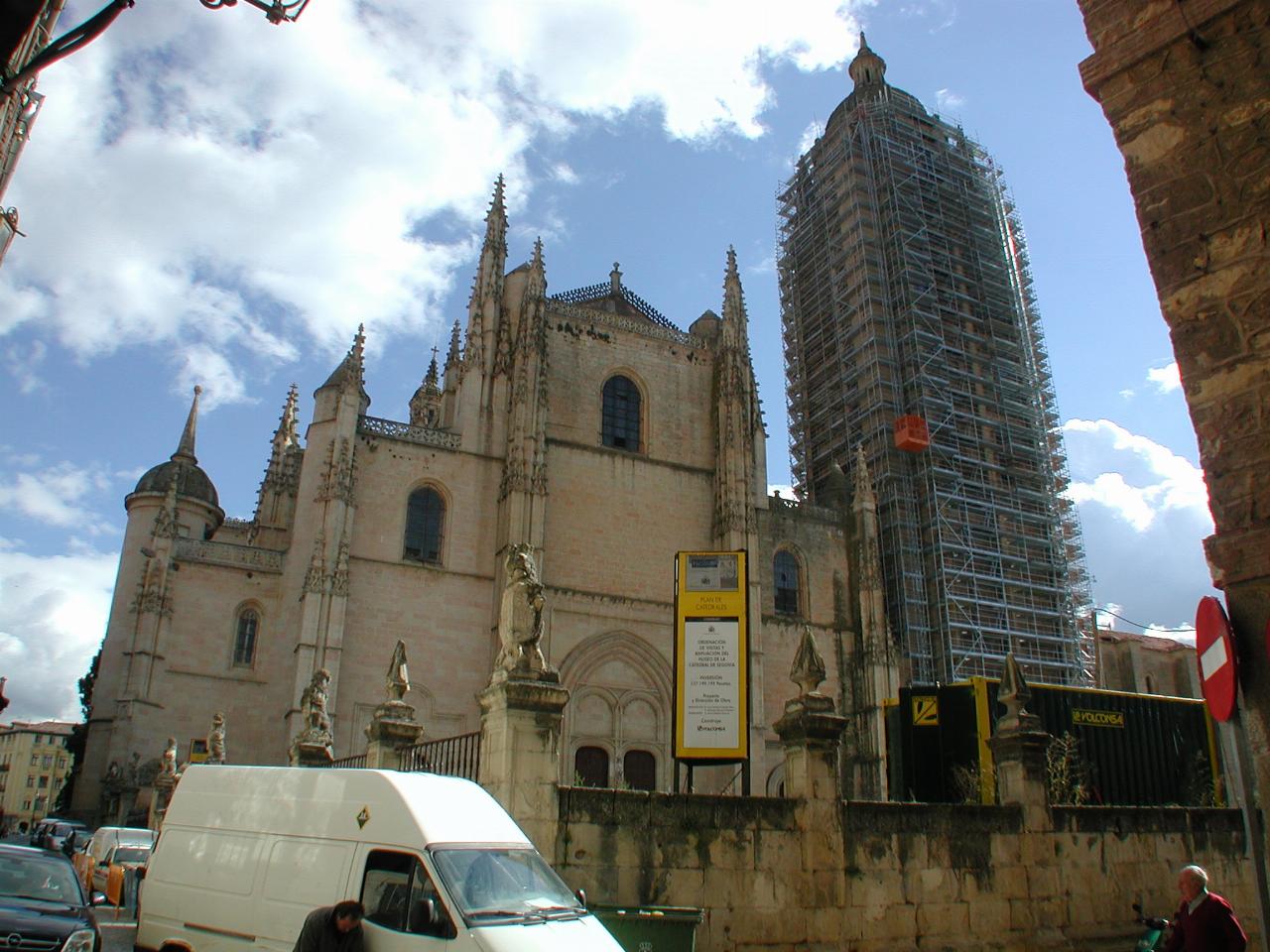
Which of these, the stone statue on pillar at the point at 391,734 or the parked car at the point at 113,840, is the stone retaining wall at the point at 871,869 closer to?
the stone statue on pillar at the point at 391,734

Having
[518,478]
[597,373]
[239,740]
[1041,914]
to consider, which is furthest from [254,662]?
[1041,914]

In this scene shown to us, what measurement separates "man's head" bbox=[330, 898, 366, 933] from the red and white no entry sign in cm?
483

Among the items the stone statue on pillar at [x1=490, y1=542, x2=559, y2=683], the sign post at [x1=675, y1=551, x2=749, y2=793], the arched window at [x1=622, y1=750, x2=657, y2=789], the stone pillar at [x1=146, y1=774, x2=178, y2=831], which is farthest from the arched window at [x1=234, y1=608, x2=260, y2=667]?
the stone statue on pillar at [x1=490, y1=542, x2=559, y2=683]

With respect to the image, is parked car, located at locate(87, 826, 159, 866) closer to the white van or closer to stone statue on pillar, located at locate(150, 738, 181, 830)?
stone statue on pillar, located at locate(150, 738, 181, 830)

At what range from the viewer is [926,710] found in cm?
1678

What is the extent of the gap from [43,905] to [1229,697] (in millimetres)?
8583

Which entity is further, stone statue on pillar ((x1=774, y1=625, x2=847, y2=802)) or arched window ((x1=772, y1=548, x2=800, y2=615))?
Result: arched window ((x1=772, y1=548, x2=800, y2=615))

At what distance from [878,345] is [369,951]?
107 feet

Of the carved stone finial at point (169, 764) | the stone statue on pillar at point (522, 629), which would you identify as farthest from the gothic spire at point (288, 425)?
the stone statue on pillar at point (522, 629)

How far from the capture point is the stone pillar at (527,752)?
8953 millimetres

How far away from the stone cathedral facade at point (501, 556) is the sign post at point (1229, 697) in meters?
21.1

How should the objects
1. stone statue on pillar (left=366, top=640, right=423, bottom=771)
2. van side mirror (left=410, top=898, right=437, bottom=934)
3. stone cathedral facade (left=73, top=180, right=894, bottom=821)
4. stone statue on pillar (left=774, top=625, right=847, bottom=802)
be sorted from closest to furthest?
van side mirror (left=410, top=898, right=437, bottom=934)
stone statue on pillar (left=774, top=625, right=847, bottom=802)
stone statue on pillar (left=366, top=640, right=423, bottom=771)
stone cathedral facade (left=73, top=180, right=894, bottom=821)

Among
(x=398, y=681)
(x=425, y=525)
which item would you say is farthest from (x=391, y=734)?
(x=425, y=525)

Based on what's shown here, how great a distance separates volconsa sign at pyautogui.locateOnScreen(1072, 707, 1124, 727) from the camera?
1563 centimetres
